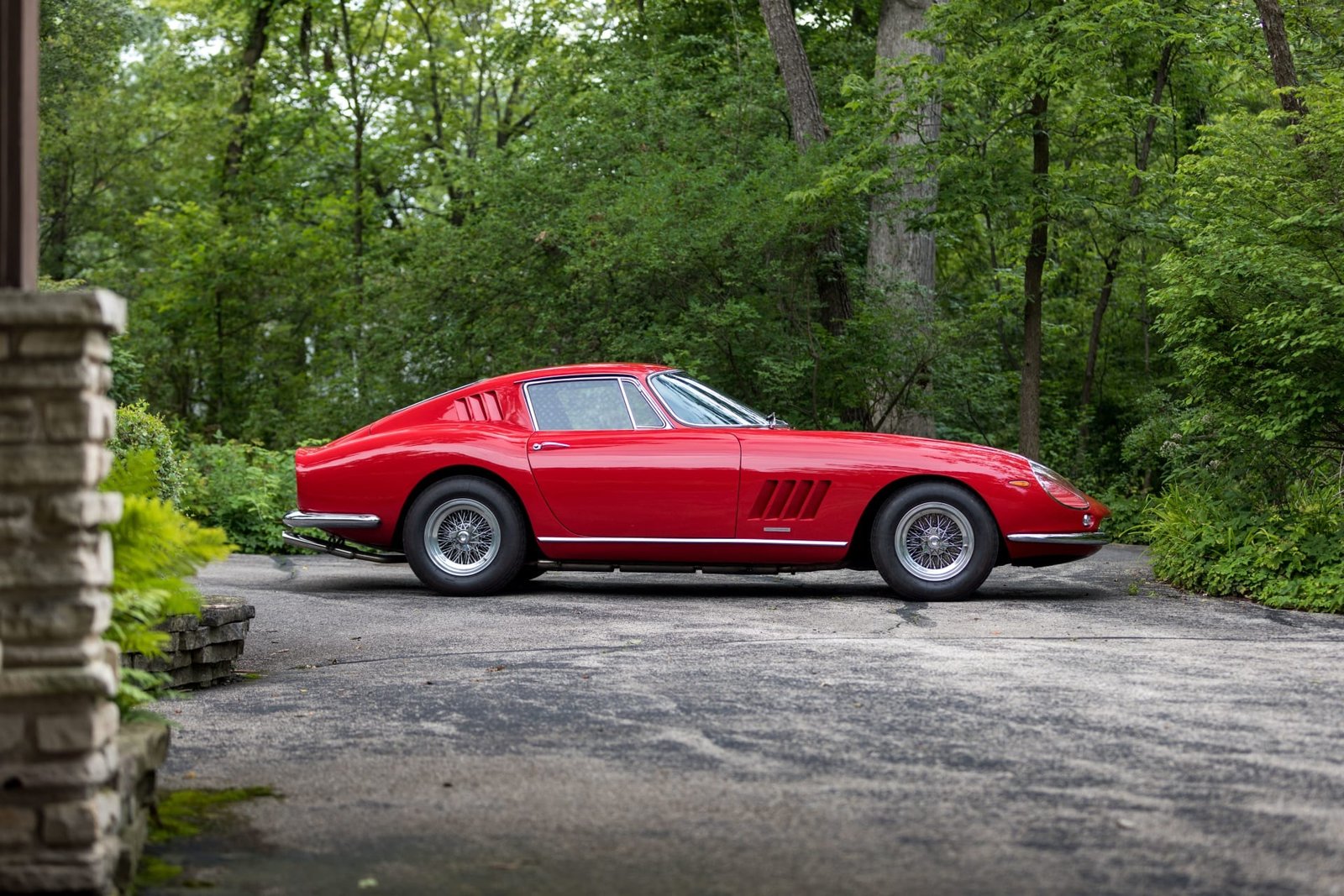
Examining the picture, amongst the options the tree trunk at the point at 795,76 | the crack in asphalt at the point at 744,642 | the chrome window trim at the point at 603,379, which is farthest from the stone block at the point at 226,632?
the tree trunk at the point at 795,76

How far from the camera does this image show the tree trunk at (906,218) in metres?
15.5

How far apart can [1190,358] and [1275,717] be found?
5604mm

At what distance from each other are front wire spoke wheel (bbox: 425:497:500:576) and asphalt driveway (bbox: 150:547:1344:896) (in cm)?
129

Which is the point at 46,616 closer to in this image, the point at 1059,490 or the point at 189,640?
the point at 189,640

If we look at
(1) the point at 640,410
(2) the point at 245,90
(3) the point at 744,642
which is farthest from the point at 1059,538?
(2) the point at 245,90

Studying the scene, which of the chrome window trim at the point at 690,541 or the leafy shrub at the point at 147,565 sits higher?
the leafy shrub at the point at 147,565

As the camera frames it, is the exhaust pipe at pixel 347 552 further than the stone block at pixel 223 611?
Yes

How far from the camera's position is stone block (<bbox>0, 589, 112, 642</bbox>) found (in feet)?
10.9

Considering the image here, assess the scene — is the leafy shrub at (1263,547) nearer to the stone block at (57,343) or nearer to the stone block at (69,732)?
the stone block at (69,732)

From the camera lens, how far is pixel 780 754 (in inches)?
195

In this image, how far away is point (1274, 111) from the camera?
10617 mm

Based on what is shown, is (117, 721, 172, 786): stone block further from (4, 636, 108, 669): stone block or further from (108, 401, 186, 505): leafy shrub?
(108, 401, 186, 505): leafy shrub

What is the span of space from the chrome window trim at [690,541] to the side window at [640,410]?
0.78m

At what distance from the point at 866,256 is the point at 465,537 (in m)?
8.87
